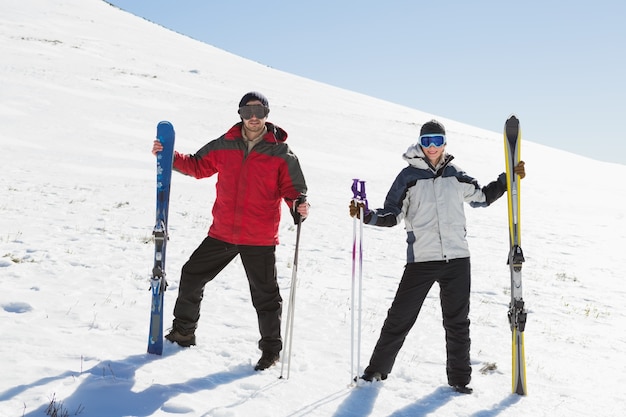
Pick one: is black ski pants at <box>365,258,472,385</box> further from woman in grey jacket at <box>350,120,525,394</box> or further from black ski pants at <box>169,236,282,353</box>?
black ski pants at <box>169,236,282,353</box>

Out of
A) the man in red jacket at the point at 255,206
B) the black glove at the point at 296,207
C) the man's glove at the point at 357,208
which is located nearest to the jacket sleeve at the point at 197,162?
the man in red jacket at the point at 255,206

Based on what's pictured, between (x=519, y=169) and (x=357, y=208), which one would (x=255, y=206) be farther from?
(x=519, y=169)

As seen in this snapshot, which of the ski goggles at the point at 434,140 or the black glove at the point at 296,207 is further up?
the ski goggles at the point at 434,140

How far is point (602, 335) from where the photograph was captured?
7273mm

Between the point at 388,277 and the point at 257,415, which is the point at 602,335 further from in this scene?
the point at 257,415

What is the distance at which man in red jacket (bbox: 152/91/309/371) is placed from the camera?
188 inches

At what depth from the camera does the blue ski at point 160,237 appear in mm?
4680

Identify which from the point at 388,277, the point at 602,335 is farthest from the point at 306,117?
the point at 602,335

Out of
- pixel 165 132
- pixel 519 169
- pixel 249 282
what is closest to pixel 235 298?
pixel 249 282

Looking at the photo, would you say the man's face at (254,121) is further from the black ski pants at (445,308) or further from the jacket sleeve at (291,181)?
the black ski pants at (445,308)

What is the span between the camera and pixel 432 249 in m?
4.64

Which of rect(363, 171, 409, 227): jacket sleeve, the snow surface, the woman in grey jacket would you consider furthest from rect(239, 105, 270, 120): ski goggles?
the snow surface

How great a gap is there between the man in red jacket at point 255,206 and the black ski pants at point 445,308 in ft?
3.23

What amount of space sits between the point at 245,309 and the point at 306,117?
31556 mm
